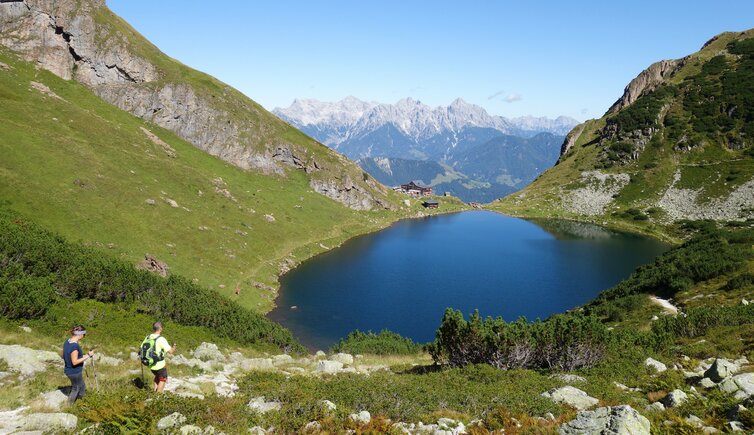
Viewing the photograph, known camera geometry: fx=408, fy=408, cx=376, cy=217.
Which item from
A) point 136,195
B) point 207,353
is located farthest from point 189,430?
point 136,195

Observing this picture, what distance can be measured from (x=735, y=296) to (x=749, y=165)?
142m

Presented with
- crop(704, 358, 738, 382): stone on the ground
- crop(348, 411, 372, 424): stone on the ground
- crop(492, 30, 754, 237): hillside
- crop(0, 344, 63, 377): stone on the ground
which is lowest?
crop(0, 344, 63, 377): stone on the ground

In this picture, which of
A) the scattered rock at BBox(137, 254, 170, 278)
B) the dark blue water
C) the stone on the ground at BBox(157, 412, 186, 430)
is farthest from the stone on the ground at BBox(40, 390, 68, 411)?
the scattered rock at BBox(137, 254, 170, 278)

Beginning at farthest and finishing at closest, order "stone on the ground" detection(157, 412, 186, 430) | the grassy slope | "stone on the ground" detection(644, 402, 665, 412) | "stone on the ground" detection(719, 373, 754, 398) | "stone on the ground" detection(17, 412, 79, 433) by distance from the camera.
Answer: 1. the grassy slope
2. "stone on the ground" detection(644, 402, 665, 412)
3. "stone on the ground" detection(719, 373, 754, 398)
4. "stone on the ground" detection(157, 412, 186, 430)
5. "stone on the ground" detection(17, 412, 79, 433)

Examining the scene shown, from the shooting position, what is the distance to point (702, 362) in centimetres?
2269

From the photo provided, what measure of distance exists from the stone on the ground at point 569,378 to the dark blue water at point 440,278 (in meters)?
34.2

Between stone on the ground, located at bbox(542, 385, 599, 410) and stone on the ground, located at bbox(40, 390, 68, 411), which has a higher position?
stone on the ground, located at bbox(542, 385, 599, 410)

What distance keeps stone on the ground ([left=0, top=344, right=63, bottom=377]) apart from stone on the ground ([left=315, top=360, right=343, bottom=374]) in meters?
13.1

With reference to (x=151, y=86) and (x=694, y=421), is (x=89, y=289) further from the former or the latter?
(x=151, y=86)

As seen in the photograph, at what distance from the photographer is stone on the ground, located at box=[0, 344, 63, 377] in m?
16.8

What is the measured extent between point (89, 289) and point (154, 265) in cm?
2971

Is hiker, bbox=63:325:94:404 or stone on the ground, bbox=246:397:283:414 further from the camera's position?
stone on the ground, bbox=246:397:283:414

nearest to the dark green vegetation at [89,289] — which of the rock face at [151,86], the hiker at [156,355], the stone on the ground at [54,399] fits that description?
A: the stone on the ground at [54,399]

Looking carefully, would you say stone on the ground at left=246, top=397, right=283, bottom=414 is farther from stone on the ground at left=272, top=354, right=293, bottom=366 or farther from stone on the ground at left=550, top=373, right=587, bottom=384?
stone on the ground at left=550, top=373, right=587, bottom=384
